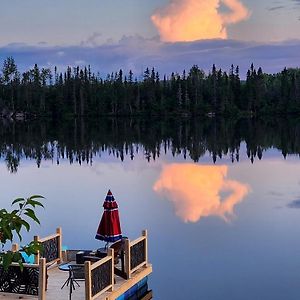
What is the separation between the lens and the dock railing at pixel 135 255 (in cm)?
1180

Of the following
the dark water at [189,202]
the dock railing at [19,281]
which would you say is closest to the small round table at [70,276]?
the dock railing at [19,281]

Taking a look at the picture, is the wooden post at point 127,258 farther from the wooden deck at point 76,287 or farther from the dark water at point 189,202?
the dark water at point 189,202

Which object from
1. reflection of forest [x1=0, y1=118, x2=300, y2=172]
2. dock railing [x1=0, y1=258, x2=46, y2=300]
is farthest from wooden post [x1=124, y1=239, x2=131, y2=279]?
reflection of forest [x1=0, y1=118, x2=300, y2=172]

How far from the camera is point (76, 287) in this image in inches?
446

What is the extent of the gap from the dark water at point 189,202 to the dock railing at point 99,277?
9.81 feet

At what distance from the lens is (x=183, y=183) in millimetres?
35344

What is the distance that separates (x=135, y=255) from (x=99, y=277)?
1807 millimetres

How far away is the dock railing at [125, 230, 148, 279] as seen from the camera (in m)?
11.8

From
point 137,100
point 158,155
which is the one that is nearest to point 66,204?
point 158,155

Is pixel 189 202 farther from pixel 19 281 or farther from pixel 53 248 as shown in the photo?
pixel 19 281

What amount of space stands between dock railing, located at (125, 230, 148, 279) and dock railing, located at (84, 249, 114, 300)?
2.39ft

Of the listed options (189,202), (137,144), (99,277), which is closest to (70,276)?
(99,277)

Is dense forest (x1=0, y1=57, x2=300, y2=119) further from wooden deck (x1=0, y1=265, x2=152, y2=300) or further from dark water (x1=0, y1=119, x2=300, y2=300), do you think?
wooden deck (x1=0, y1=265, x2=152, y2=300)

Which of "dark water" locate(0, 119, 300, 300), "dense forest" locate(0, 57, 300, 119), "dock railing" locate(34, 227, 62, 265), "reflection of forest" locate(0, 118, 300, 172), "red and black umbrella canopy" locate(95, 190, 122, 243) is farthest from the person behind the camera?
"dense forest" locate(0, 57, 300, 119)
